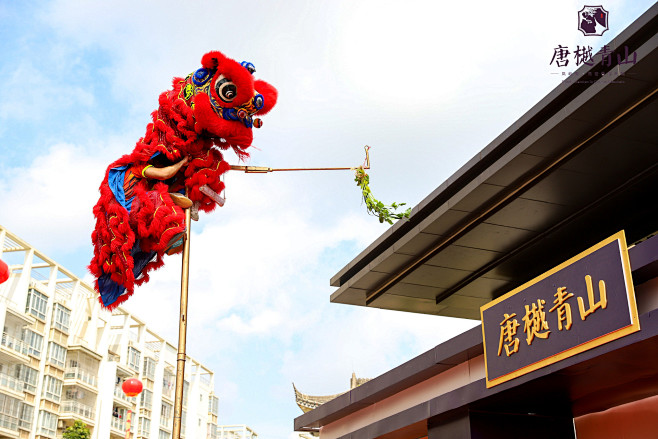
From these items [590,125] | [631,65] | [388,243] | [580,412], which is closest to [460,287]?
[388,243]

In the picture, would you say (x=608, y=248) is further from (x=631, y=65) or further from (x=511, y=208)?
(x=511, y=208)

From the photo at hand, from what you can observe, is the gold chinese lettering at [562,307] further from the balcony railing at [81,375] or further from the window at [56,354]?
the balcony railing at [81,375]

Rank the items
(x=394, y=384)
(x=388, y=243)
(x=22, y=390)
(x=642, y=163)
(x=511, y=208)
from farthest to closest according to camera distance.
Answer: (x=22, y=390) → (x=388, y=243) → (x=394, y=384) → (x=511, y=208) → (x=642, y=163)

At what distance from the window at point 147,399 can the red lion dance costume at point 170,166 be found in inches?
1763

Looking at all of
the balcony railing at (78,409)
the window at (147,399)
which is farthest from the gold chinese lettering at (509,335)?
the window at (147,399)

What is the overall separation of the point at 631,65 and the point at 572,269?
2.14 meters

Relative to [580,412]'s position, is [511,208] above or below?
above

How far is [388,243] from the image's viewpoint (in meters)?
11.6

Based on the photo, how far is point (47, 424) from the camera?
1594 inches

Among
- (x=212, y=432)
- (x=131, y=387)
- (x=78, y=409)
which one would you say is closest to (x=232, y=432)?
(x=212, y=432)

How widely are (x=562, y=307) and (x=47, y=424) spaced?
1558 inches

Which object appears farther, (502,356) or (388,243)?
(388,243)

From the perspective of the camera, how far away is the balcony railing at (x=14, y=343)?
37.4m

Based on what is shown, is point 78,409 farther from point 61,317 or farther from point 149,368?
point 149,368
